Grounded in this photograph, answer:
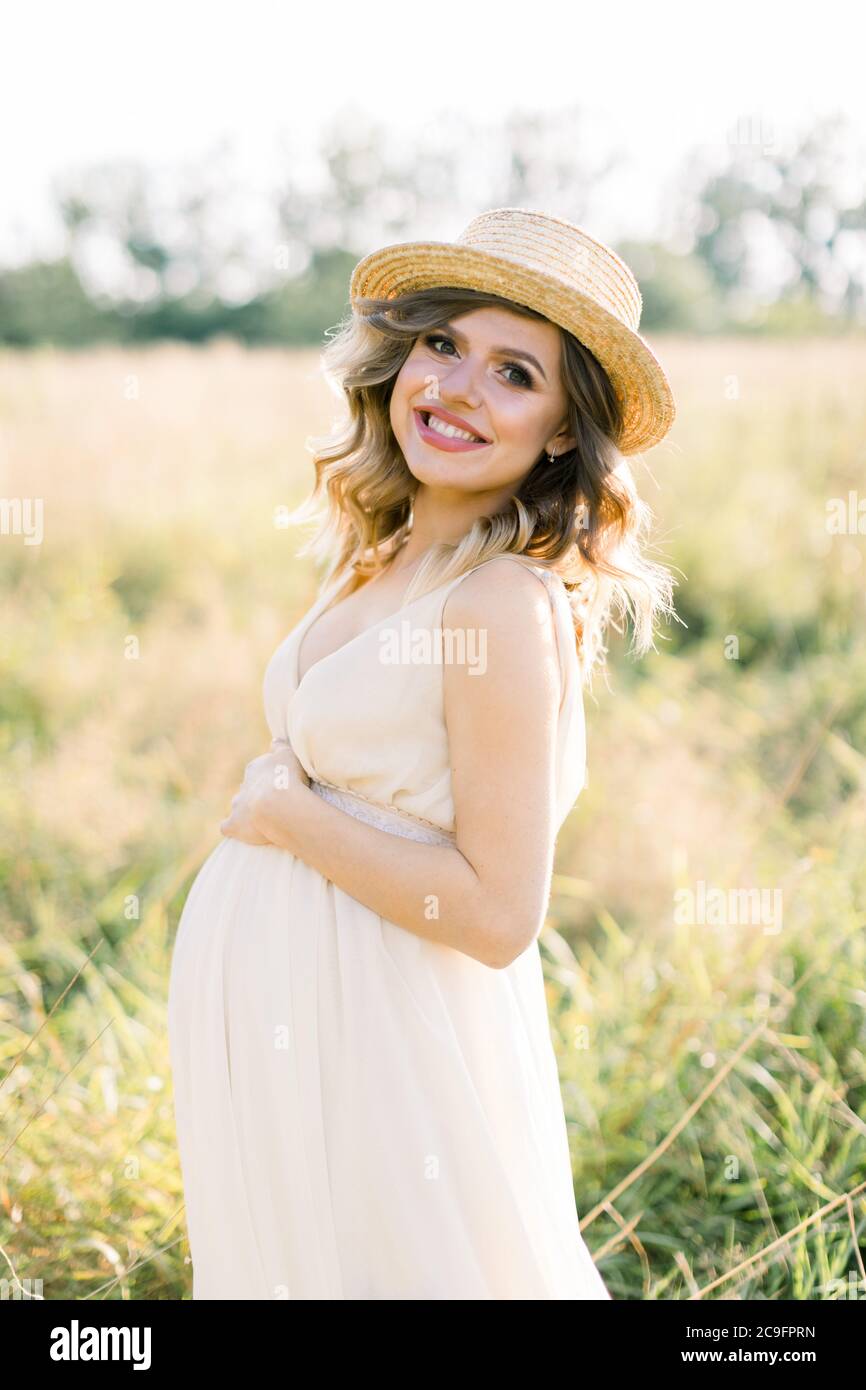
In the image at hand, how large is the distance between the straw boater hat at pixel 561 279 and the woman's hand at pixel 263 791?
0.78 meters

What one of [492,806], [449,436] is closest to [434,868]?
[492,806]

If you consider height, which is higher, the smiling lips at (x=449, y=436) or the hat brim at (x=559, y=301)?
the hat brim at (x=559, y=301)

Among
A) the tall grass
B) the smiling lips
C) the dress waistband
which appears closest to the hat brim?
the smiling lips

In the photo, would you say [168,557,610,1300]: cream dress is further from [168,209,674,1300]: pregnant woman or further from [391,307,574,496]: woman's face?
[391,307,574,496]: woman's face

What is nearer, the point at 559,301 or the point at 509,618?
the point at 509,618

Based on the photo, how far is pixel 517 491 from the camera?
6.66ft

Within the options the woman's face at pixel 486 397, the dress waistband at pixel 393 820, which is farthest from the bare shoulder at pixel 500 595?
the dress waistband at pixel 393 820

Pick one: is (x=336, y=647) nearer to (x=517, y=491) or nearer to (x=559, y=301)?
(x=517, y=491)

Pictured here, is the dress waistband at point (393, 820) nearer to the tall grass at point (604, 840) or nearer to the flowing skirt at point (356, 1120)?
the flowing skirt at point (356, 1120)

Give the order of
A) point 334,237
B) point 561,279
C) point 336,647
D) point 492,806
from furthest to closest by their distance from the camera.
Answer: point 334,237
point 336,647
point 561,279
point 492,806

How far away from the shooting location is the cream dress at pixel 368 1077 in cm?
176

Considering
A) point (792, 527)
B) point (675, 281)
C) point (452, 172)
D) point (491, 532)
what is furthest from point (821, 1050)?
point (452, 172)

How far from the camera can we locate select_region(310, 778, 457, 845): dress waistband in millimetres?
1824

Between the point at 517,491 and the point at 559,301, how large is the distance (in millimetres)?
332
